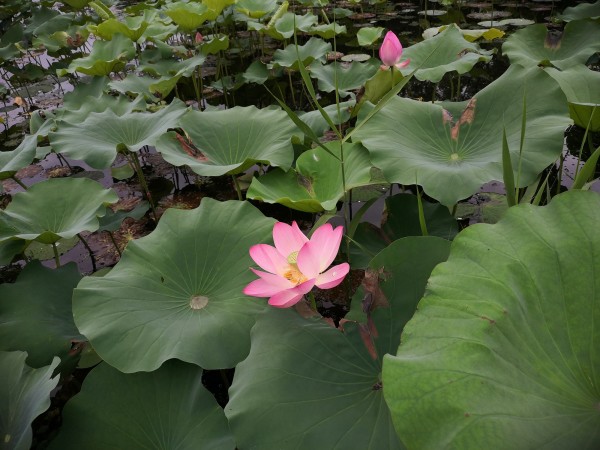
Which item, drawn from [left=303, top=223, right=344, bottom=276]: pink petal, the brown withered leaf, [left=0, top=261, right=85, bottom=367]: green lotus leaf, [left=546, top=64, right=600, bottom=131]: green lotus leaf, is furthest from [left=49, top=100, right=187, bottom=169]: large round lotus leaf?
[left=546, top=64, right=600, bottom=131]: green lotus leaf

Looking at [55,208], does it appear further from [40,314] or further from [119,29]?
[119,29]

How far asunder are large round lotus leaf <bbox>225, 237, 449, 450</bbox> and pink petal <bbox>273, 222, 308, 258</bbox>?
166mm

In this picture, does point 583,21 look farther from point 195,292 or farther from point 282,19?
point 195,292

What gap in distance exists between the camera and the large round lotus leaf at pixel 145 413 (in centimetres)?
110

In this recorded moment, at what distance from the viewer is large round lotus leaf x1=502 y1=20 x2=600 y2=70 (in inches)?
99.7

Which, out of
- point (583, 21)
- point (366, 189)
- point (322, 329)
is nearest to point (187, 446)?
point (322, 329)

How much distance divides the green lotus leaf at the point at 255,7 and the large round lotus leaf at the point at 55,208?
256 centimetres

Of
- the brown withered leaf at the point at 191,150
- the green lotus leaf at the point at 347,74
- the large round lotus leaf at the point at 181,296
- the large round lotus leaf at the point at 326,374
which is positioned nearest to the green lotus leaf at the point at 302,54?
the green lotus leaf at the point at 347,74

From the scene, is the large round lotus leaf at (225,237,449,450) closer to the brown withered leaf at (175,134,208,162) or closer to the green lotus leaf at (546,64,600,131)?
the green lotus leaf at (546,64,600,131)

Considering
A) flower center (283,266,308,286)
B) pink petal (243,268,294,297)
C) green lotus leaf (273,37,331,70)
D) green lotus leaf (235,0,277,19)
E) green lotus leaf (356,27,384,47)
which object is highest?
pink petal (243,268,294,297)

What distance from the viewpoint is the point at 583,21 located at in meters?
2.63

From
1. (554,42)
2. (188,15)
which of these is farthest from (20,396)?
(188,15)

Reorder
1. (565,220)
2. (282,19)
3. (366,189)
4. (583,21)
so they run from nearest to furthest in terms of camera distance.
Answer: (565,220) < (366,189) < (583,21) < (282,19)

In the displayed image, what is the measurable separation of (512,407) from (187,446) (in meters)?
0.71
